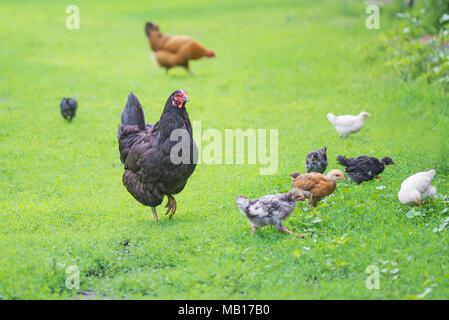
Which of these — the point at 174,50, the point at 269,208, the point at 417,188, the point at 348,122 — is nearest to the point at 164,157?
the point at 269,208

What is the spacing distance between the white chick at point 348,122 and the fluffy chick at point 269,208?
446 cm

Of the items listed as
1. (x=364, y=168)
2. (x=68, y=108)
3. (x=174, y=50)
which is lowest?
(x=364, y=168)

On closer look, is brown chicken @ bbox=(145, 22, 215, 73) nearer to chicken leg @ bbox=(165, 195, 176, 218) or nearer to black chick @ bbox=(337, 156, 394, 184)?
black chick @ bbox=(337, 156, 394, 184)

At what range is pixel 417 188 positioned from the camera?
7.80 meters

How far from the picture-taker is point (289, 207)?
24.4 ft

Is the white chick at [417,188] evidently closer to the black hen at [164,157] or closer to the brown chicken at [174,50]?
the black hen at [164,157]

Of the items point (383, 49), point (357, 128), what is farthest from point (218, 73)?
point (357, 128)

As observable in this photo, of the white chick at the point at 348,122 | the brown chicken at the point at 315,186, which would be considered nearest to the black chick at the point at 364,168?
the brown chicken at the point at 315,186

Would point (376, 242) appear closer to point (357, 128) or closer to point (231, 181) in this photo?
point (231, 181)

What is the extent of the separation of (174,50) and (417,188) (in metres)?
11.3

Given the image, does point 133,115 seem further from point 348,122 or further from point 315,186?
point 348,122

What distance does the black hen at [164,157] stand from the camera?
8023mm

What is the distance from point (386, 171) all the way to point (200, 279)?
449 centimetres

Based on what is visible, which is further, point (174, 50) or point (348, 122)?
point (174, 50)
